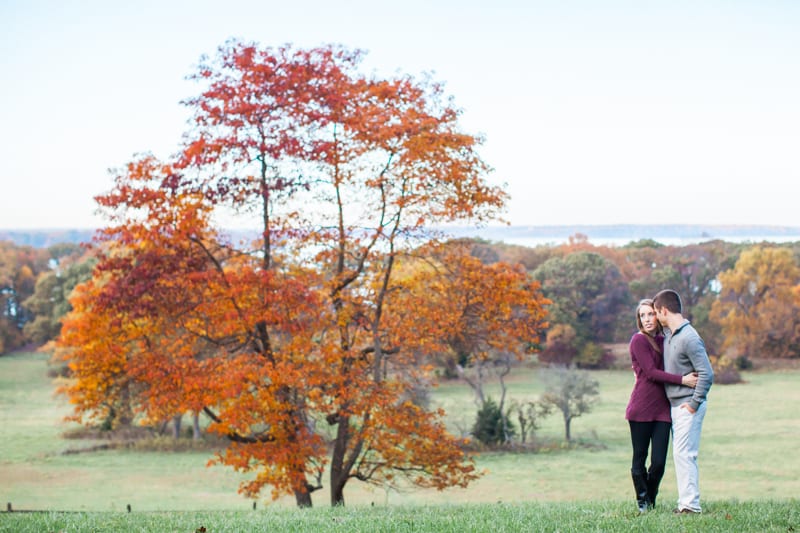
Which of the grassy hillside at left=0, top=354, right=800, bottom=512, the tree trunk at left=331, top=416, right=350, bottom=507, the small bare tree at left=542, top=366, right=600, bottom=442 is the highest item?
the tree trunk at left=331, top=416, right=350, bottom=507

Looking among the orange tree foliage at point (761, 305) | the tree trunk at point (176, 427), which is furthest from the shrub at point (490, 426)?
the orange tree foliage at point (761, 305)

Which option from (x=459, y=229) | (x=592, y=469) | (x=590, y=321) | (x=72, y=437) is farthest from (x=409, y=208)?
(x=590, y=321)

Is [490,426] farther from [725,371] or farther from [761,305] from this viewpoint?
[761,305]

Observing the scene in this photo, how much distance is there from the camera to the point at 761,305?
197ft

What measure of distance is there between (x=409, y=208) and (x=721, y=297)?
51408 millimetres

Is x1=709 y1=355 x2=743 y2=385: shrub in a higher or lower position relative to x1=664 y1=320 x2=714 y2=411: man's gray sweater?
lower

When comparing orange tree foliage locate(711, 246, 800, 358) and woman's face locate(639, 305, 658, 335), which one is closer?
woman's face locate(639, 305, 658, 335)

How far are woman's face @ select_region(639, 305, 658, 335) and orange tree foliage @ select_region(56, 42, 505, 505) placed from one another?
7979 millimetres

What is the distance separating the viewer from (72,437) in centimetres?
4022

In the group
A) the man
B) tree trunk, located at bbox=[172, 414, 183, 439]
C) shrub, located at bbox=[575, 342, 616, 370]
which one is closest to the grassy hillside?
tree trunk, located at bbox=[172, 414, 183, 439]

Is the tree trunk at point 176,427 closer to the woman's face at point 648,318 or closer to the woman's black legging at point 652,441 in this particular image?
the woman's black legging at point 652,441

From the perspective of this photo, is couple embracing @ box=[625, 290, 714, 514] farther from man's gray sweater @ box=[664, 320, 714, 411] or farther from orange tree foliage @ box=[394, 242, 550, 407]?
orange tree foliage @ box=[394, 242, 550, 407]

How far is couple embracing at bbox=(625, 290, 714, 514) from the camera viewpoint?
7761 millimetres

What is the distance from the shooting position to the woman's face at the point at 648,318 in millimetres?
8086
